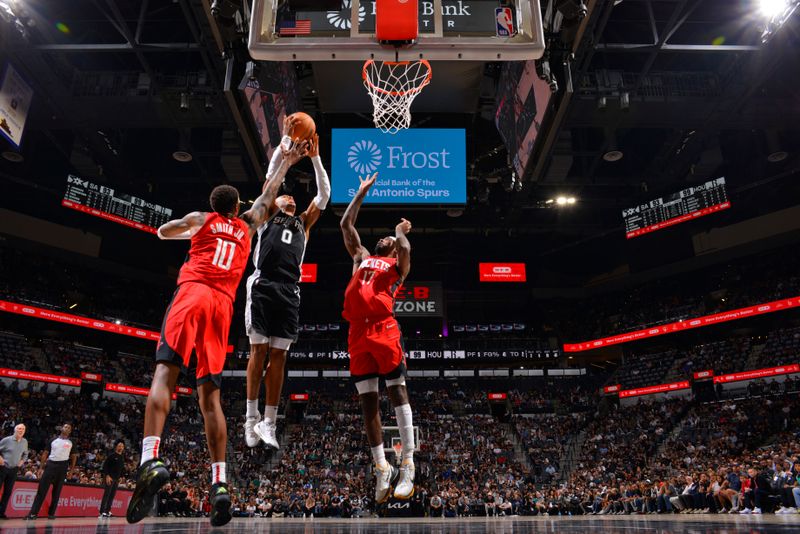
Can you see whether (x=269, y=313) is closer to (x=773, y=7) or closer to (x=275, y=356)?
(x=275, y=356)

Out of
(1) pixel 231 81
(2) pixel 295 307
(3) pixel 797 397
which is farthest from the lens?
(3) pixel 797 397

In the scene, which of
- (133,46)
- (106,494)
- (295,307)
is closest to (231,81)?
(133,46)

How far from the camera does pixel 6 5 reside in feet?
34.8

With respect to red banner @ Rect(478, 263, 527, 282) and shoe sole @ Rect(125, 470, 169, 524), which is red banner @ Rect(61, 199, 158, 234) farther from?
shoe sole @ Rect(125, 470, 169, 524)

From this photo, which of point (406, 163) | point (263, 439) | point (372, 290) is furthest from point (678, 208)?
point (263, 439)

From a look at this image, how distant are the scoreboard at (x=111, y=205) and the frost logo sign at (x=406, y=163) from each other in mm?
9152

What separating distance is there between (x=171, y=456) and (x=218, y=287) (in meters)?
19.8

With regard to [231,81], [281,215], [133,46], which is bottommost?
[281,215]

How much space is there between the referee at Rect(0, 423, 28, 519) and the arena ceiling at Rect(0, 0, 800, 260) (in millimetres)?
6329

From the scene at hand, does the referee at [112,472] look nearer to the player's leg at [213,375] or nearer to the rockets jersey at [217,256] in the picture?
the player's leg at [213,375]

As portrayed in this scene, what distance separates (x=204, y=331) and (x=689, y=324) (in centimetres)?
2640

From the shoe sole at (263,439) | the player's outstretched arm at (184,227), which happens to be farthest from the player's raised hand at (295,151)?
the shoe sole at (263,439)

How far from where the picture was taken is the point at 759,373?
74.0ft

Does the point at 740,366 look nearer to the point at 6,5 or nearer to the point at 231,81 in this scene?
the point at 231,81
